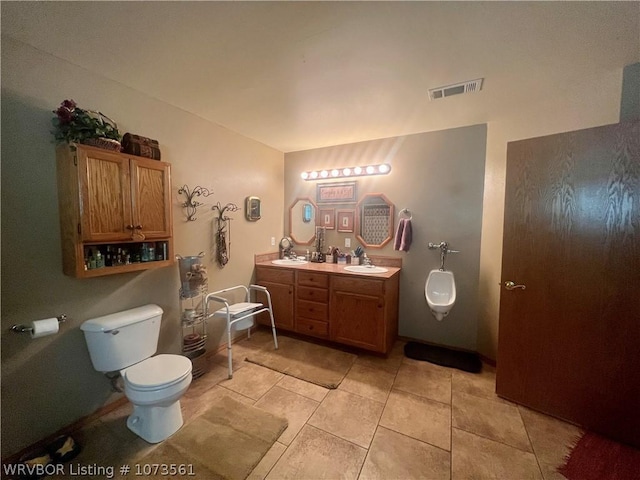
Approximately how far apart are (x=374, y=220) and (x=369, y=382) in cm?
171

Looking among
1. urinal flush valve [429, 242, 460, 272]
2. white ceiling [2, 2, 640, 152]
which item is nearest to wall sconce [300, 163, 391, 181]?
white ceiling [2, 2, 640, 152]

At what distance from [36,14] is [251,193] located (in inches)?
76.1

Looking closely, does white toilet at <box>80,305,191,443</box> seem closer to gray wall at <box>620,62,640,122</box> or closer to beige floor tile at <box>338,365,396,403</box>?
beige floor tile at <box>338,365,396,403</box>

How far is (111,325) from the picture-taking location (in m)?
1.60

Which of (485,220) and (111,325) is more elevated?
(485,220)

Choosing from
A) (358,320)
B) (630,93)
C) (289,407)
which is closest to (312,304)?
(358,320)

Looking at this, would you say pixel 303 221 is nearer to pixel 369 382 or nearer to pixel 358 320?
pixel 358 320

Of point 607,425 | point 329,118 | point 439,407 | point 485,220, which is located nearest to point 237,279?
point 329,118

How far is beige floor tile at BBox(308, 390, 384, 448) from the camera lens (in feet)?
→ 5.27

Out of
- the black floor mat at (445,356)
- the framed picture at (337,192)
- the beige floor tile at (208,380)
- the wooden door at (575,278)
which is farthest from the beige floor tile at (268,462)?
the framed picture at (337,192)

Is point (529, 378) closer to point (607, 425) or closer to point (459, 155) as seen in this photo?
point (607, 425)

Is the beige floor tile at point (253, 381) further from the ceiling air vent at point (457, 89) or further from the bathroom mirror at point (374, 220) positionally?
the ceiling air vent at point (457, 89)

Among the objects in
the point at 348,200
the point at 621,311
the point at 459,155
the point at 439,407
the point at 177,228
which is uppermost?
the point at 459,155

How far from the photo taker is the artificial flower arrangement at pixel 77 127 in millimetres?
1431
